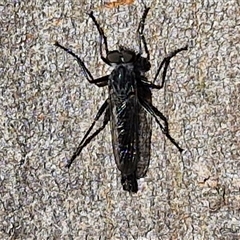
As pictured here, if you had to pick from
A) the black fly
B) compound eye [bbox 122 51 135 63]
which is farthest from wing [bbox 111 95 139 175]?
compound eye [bbox 122 51 135 63]

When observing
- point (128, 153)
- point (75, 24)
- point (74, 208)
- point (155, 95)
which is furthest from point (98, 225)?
point (75, 24)

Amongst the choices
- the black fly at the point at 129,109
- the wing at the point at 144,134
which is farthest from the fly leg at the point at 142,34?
the wing at the point at 144,134

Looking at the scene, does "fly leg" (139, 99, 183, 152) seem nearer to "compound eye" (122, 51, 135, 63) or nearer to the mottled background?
the mottled background

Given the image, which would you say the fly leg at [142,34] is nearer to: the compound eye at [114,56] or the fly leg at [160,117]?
the compound eye at [114,56]

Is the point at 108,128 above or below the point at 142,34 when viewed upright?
below

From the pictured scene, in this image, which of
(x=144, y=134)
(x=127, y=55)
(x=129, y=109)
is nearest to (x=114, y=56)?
(x=127, y=55)

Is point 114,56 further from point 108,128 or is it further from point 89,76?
point 108,128
